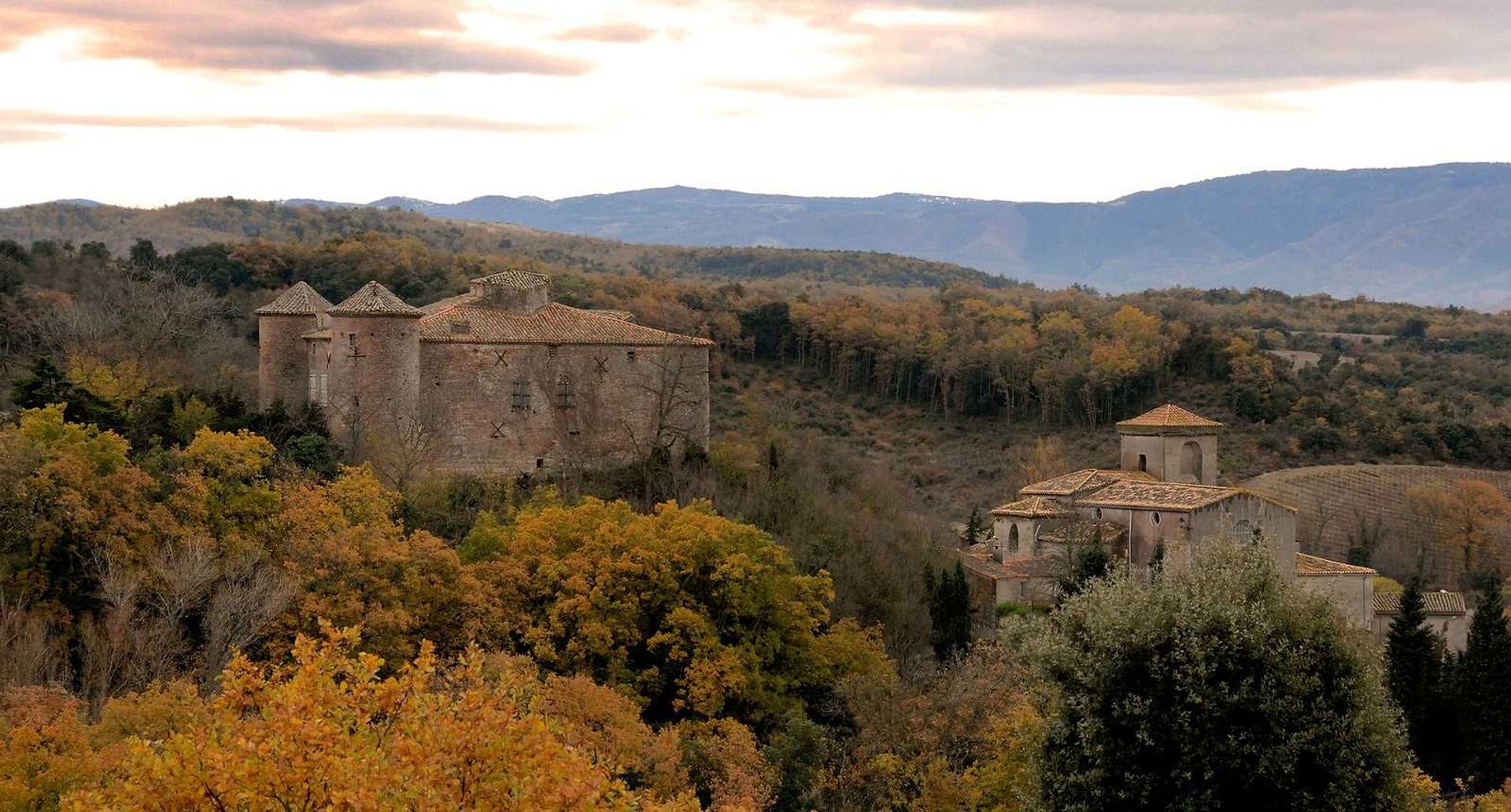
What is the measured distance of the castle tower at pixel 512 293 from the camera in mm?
42750

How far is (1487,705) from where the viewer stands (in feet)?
118

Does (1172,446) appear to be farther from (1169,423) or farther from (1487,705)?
(1487,705)

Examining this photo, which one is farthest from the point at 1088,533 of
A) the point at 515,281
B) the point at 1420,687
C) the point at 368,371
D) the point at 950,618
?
the point at 368,371

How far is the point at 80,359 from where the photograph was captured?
4081cm

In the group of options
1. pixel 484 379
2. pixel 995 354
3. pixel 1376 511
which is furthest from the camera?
pixel 995 354

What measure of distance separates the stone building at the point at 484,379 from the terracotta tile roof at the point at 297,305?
0.04 metres

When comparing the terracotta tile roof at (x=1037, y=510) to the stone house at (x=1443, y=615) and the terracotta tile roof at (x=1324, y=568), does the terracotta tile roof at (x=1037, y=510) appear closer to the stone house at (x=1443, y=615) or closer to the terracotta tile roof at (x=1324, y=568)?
the terracotta tile roof at (x=1324, y=568)

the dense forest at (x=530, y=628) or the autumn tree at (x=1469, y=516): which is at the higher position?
the dense forest at (x=530, y=628)

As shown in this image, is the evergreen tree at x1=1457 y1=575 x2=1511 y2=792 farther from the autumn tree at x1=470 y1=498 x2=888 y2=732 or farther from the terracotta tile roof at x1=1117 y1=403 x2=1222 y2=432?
the terracotta tile roof at x1=1117 y1=403 x2=1222 y2=432

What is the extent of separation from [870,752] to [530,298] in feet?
53.3

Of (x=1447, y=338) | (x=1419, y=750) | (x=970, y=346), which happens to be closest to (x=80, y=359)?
(x=1419, y=750)

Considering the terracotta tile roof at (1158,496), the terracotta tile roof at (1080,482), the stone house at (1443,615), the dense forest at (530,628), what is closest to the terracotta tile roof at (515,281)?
the dense forest at (530,628)

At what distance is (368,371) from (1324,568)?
23.9m

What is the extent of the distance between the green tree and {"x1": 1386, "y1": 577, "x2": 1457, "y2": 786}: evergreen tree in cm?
1404
